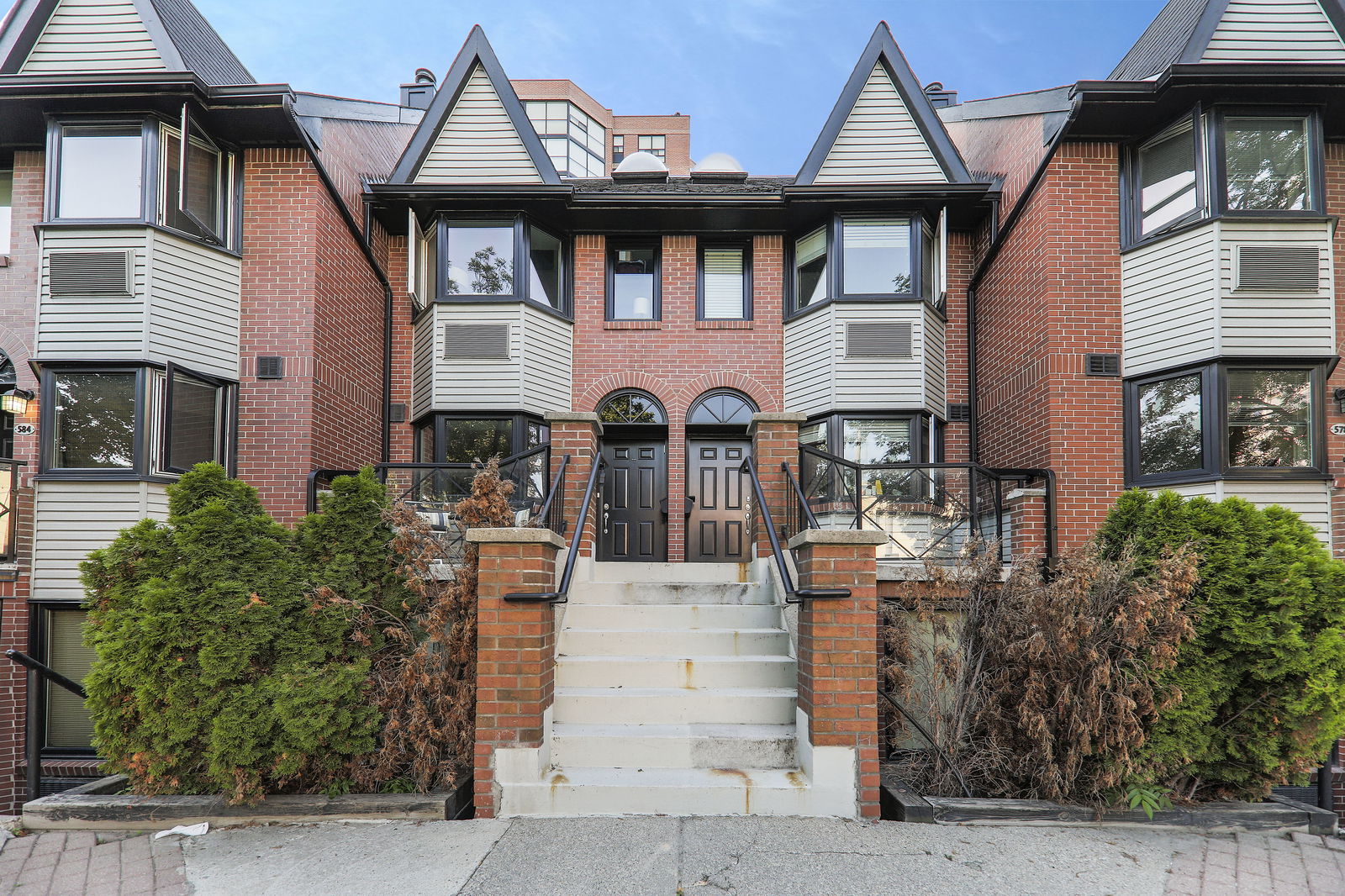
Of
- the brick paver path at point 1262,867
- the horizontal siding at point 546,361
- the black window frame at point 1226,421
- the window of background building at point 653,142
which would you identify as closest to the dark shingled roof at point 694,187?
the horizontal siding at point 546,361

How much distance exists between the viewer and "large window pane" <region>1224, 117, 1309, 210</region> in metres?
7.63

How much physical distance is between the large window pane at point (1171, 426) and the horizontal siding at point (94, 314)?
10483 mm

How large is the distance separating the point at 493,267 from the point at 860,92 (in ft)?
18.0

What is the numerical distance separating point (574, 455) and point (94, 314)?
17.6ft

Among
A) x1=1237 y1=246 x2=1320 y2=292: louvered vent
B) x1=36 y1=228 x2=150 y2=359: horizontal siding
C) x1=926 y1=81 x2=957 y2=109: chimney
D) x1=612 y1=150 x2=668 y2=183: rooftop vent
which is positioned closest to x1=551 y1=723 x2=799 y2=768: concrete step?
x1=36 y1=228 x2=150 y2=359: horizontal siding

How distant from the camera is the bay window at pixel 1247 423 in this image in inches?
289

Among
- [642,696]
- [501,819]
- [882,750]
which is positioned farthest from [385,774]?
[882,750]

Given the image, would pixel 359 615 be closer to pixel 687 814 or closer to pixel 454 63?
pixel 687 814

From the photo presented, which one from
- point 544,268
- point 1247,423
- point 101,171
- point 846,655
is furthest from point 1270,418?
point 101,171

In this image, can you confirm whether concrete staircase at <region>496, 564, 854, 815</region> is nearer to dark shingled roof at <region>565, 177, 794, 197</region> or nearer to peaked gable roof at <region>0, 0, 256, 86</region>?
dark shingled roof at <region>565, 177, 794, 197</region>

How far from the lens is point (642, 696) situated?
5039mm

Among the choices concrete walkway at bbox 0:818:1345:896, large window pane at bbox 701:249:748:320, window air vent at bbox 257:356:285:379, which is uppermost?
large window pane at bbox 701:249:748:320

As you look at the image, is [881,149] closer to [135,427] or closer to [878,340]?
[878,340]

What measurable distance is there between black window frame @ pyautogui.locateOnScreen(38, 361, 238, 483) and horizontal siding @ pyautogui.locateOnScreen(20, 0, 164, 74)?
324 centimetres
